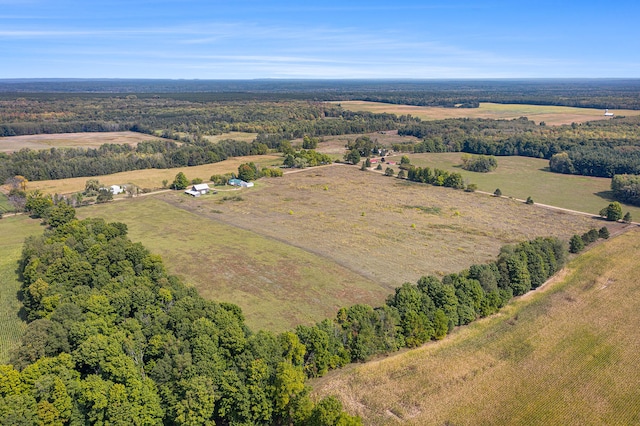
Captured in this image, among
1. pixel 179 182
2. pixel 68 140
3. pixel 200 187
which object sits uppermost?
pixel 68 140

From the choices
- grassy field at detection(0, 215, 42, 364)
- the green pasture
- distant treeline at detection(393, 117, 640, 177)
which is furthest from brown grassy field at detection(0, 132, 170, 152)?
distant treeline at detection(393, 117, 640, 177)

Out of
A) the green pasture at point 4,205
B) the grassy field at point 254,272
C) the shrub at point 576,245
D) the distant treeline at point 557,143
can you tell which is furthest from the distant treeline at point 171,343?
the distant treeline at point 557,143

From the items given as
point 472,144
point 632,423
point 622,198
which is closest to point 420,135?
point 472,144

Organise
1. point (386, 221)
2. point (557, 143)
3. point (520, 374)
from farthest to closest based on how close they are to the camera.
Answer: point (557, 143), point (386, 221), point (520, 374)

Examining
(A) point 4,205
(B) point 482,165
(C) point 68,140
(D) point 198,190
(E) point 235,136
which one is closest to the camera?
(A) point 4,205

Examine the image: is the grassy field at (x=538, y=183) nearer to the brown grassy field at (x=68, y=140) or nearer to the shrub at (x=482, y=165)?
the shrub at (x=482, y=165)

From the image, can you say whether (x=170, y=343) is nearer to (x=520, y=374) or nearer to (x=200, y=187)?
(x=520, y=374)

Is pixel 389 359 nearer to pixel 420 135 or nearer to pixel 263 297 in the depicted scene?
pixel 263 297

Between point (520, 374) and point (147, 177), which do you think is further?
point (147, 177)

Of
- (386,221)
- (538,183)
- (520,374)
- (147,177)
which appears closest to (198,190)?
(147,177)
